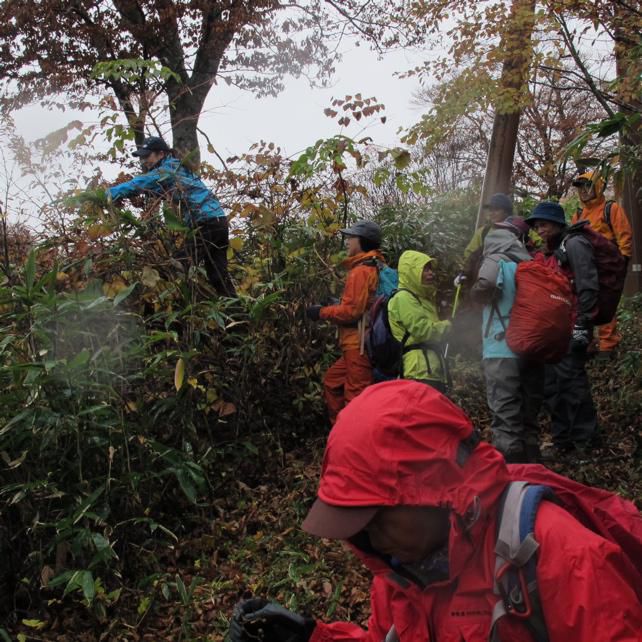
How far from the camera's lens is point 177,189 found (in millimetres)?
4891

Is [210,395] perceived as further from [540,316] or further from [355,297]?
[540,316]

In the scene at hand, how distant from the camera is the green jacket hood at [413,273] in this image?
15.8 feet

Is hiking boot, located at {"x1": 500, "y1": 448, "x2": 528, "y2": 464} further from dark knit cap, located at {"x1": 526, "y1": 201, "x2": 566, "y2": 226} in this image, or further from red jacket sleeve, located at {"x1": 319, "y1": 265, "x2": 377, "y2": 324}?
dark knit cap, located at {"x1": 526, "y1": 201, "x2": 566, "y2": 226}

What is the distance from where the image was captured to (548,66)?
9156 millimetres

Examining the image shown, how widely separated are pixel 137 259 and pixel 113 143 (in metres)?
1.18

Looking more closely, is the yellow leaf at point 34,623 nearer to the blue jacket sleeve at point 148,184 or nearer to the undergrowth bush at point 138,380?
the undergrowth bush at point 138,380

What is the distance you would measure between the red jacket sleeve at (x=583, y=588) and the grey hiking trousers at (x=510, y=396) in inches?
115

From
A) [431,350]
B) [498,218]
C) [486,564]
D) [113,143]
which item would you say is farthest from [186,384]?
[486,564]

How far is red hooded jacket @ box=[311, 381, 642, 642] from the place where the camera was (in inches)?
54.4

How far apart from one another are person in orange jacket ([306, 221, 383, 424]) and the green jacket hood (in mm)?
335

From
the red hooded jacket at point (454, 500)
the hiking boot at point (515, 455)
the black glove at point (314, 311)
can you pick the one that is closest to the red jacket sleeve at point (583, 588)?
the red hooded jacket at point (454, 500)

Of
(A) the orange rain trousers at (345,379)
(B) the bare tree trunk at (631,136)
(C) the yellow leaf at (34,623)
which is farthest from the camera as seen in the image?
(A) the orange rain trousers at (345,379)

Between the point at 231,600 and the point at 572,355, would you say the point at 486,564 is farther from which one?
the point at 572,355

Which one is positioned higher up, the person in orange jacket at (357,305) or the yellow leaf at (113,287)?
the yellow leaf at (113,287)
